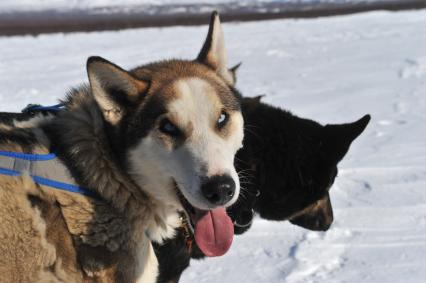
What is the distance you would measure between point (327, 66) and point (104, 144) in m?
5.91

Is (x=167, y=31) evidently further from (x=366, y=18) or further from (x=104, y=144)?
(x=104, y=144)

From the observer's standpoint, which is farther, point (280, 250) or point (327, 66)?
point (327, 66)

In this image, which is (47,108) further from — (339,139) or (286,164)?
(339,139)

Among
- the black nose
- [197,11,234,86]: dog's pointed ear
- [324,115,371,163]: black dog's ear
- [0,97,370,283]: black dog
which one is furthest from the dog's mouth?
[324,115,371,163]: black dog's ear

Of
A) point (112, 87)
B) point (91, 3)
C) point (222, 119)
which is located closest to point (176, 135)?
point (222, 119)

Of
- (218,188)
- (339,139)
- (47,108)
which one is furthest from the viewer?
(339,139)

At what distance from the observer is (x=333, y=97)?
6.87m

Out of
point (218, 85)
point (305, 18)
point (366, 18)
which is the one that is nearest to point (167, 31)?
point (305, 18)

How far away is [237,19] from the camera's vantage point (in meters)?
11.0

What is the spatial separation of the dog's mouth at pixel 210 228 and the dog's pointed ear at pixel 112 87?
18.8 inches

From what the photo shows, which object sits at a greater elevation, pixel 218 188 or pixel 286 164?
pixel 218 188

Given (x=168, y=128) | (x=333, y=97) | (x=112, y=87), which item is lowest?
(x=333, y=97)

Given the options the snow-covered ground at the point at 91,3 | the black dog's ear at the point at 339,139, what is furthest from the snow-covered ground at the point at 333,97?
the snow-covered ground at the point at 91,3

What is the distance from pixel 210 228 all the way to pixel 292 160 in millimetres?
996
